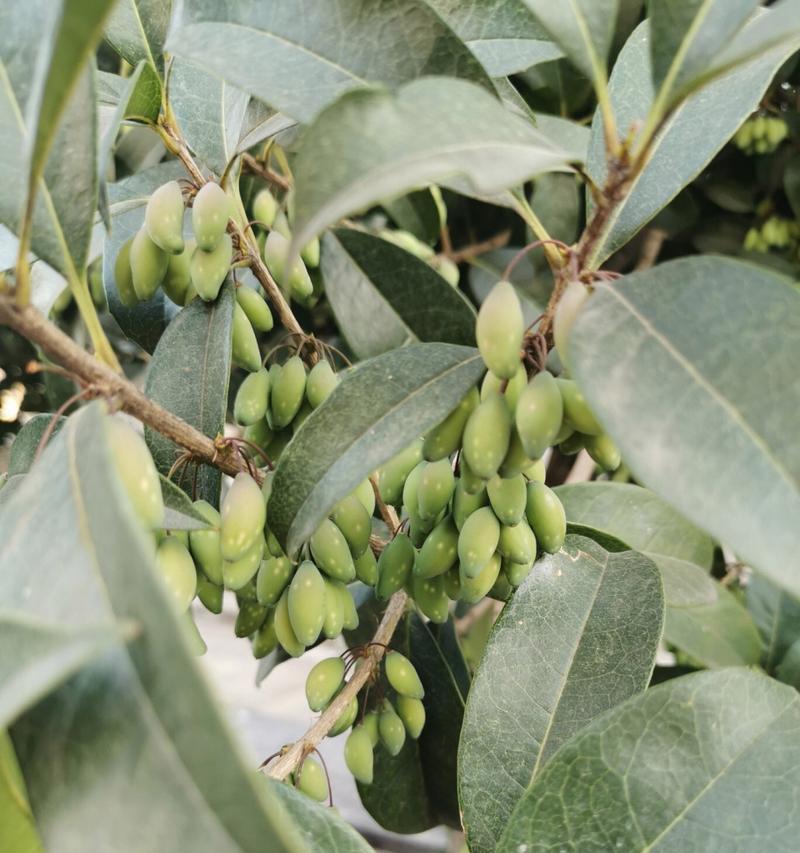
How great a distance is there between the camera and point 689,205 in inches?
51.6

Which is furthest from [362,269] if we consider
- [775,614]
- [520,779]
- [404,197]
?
[775,614]

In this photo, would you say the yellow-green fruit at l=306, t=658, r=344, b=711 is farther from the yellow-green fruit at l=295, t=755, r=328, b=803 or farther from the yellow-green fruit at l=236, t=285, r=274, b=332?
the yellow-green fruit at l=236, t=285, r=274, b=332

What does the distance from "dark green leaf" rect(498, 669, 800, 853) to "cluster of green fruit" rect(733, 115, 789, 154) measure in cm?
101

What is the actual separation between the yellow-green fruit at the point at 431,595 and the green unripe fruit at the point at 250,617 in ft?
0.44

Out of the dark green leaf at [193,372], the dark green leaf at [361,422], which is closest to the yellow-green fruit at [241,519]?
the dark green leaf at [361,422]

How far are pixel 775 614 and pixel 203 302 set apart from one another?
858 mm

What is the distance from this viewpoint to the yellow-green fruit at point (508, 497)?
21.3 inches

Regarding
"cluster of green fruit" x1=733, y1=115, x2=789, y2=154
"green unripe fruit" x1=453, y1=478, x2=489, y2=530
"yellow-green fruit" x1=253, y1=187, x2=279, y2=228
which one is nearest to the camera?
"green unripe fruit" x1=453, y1=478, x2=489, y2=530

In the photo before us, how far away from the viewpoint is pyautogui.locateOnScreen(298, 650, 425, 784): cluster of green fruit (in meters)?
0.71

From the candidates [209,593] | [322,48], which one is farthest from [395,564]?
[322,48]

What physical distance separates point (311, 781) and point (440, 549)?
230mm

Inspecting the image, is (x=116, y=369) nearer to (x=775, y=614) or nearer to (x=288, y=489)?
(x=288, y=489)

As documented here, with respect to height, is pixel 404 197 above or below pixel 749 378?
below

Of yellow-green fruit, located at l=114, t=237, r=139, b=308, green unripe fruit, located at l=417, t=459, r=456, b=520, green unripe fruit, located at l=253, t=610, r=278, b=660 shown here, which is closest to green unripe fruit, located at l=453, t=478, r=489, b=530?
green unripe fruit, located at l=417, t=459, r=456, b=520
